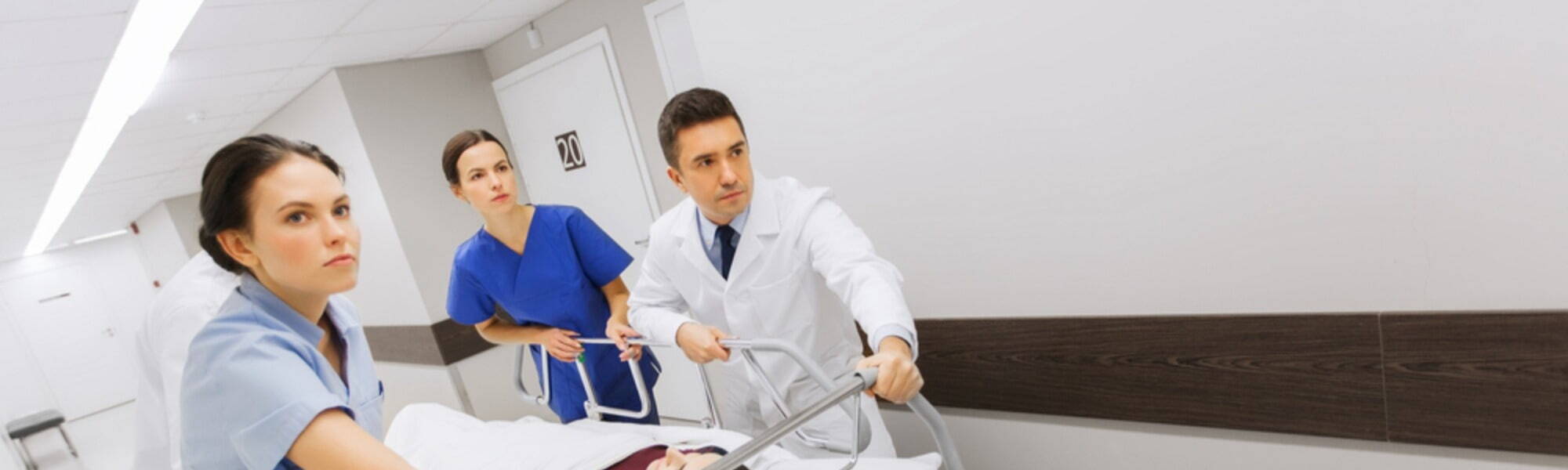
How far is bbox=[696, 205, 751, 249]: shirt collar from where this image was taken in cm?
186

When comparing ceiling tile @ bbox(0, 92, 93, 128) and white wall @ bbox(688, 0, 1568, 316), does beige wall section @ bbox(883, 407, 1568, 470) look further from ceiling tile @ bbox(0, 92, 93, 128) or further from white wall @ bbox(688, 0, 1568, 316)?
ceiling tile @ bbox(0, 92, 93, 128)

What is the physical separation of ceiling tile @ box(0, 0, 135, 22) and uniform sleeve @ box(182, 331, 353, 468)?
6.41ft

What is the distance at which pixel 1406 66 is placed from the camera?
1.37 metres

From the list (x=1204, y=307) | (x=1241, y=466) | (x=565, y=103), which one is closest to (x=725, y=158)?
(x=1204, y=307)

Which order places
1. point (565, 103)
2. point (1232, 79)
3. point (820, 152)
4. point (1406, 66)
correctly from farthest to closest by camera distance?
point (565, 103)
point (820, 152)
point (1232, 79)
point (1406, 66)

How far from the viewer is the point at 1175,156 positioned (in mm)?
1649

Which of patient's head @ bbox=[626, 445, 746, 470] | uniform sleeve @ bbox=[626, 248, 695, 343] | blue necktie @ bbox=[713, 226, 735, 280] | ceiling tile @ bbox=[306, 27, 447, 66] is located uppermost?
ceiling tile @ bbox=[306, 27, 447, 66]

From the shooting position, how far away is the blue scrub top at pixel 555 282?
7.94 feet

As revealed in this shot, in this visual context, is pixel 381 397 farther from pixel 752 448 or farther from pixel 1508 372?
pixel 1508 372

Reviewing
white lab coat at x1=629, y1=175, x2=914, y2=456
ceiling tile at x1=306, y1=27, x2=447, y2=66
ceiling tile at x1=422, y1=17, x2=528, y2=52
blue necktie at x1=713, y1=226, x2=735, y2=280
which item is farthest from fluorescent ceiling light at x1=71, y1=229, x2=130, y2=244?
blue necktie at x1=713, y1=226, x2=735, y2=280

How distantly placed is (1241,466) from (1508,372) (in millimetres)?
574

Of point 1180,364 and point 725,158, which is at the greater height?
point 725,158

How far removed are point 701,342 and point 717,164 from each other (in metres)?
0.42

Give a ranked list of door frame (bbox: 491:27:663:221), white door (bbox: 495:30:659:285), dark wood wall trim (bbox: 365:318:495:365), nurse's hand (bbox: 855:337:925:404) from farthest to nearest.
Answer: dark wood wall trim (bbox: 365:318:495:365) < white door (bbox: 495:30:659:285) < door frame (bbox: 491:27:663:221) < nurse's hand (bbox: 855:337:925:404)
